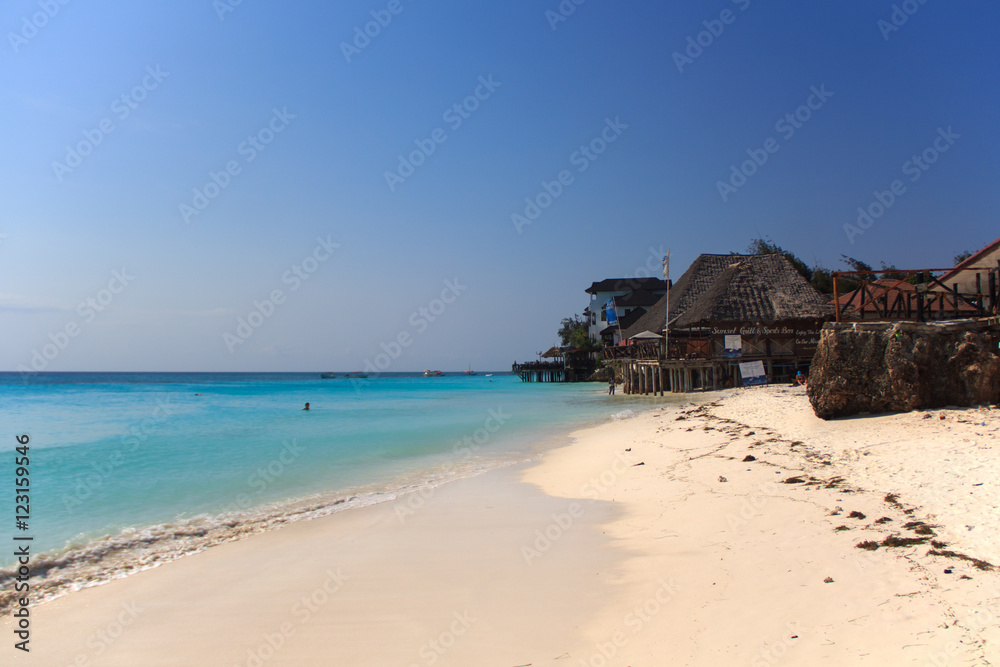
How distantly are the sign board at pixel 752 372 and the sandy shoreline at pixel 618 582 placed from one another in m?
16.8

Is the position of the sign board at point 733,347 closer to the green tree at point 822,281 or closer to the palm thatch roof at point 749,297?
the palm thatch roof at point 749,297

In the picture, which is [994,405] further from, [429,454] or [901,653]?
[429,454]

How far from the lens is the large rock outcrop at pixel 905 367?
8.68 m

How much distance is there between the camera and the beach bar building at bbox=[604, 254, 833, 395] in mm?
25969

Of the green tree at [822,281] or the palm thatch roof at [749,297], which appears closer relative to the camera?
the palm thatch roof at [749,297]

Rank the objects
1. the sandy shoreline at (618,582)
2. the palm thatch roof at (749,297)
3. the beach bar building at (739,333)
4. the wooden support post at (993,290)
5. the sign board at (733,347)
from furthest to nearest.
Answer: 1. the palm thatch roof at (749,297)
2. the sign board at (733,347)
3. the beach bar building at (739,333)
4. the wooden support post at (993,290)
5. the sandy shoreline at (618,582)

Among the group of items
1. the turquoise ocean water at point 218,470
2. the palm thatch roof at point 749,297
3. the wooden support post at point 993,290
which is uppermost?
the palm thatch roof at point 749,297

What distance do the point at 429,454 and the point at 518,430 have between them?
186 inches

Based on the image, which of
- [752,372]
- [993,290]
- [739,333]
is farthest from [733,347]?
[993,290]

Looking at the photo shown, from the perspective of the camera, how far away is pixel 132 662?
3.68m

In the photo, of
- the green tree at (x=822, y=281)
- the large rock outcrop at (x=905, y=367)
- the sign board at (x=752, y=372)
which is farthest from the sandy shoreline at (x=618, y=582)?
the green tree at (x=822, y=281)

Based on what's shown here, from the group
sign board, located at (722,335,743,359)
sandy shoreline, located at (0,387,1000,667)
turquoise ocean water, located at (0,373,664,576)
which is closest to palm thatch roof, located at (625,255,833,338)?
sign board, located at (722,335,743,359)

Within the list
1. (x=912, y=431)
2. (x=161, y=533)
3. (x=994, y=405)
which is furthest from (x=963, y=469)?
(x=161, y=533)

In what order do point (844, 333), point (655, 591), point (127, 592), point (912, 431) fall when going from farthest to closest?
point (844, 333), point (912, 431), point (127, 592), point (655, 591)
